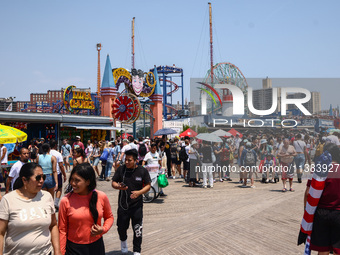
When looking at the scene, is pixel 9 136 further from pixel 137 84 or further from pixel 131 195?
pixel 137 84

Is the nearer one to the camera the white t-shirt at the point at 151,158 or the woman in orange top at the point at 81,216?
the woman in orange top at the point at 81,216

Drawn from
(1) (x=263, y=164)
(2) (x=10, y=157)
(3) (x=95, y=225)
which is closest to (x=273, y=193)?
(1) (x=263, y=164)

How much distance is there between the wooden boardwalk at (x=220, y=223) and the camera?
5.28 meters

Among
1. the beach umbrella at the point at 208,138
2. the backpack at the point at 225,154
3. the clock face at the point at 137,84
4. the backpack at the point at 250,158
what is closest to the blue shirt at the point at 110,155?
the beach umbrella at the point at 208,138

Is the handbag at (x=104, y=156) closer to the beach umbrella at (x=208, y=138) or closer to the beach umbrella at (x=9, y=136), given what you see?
the beach umbrella at (x=208, y=138)

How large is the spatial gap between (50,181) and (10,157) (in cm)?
1285

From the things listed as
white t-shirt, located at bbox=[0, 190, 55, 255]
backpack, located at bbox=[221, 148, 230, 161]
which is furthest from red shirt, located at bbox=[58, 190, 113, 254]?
backpack, located at bbox=[221, 148, 230, 161]

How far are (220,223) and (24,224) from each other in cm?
466

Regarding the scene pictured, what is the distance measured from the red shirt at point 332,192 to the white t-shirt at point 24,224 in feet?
9.16

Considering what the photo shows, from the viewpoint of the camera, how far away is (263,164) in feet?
40.8

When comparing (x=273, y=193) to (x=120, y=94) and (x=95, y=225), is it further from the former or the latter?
(x=120, y=94)

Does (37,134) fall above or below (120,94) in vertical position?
below

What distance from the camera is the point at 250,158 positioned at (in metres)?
11.4

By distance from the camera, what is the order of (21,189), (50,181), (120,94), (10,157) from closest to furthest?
(21,189), (50,181), (10,157), (120,94)
